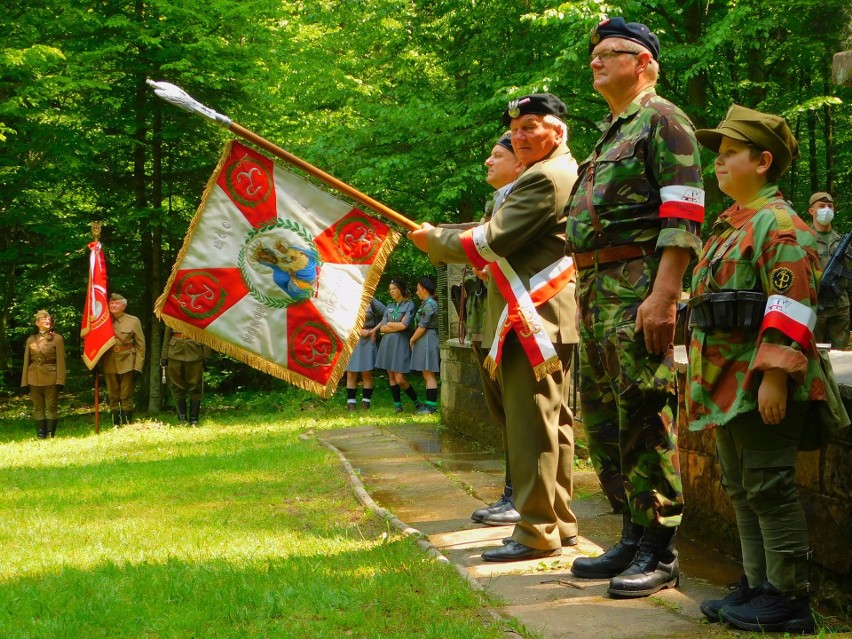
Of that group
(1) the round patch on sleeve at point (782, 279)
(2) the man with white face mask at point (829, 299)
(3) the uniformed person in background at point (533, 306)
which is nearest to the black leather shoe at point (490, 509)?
(3) the uniformed person in background at point (533, 306)

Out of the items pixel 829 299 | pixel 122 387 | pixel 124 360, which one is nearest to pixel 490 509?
pixel 829 299

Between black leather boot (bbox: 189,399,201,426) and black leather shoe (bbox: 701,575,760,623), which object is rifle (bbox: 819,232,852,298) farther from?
black leather boot (bbox: 189,399,201,426)

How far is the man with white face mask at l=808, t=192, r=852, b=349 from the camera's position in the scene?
9348mm

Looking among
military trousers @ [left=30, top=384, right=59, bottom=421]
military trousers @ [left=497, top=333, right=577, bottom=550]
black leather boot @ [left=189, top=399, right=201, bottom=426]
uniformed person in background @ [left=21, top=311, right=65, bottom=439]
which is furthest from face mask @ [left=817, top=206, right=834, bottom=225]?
military trousers @ [left=30, top=384, right=59, bottom=421]

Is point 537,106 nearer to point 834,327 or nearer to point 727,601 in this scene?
point 727,601

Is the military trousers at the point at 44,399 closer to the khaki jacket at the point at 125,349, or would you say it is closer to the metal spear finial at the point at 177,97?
the khaki jacket at the point at 125,349

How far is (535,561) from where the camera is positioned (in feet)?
15.3

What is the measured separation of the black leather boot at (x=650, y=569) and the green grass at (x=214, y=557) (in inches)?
22.6

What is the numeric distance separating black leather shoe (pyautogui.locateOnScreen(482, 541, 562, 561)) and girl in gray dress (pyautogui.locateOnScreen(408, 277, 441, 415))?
9865 millimetres

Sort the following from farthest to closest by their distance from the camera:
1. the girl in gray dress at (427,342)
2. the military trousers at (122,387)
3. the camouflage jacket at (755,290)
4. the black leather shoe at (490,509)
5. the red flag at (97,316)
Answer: the military trousers at (122,387) < the red flag at (97,316) < the girl in gray dress at (427,342) < the black leather shoe at (490,509) < the camouflage jacket at (755,290)

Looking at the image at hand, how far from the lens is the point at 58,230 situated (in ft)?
63.3

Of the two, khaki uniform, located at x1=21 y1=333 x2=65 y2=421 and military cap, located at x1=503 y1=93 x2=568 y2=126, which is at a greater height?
military cap, located at x1=503 y1=93 x2=568 y2=126

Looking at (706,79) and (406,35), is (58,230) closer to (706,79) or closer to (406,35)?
(406,35)

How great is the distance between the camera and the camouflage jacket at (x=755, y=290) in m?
3.40
